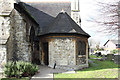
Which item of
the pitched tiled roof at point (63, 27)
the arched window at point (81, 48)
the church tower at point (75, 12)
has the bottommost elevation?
the arched window at point (81, 48)

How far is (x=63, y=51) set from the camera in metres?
12.2

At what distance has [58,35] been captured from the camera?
1238cm

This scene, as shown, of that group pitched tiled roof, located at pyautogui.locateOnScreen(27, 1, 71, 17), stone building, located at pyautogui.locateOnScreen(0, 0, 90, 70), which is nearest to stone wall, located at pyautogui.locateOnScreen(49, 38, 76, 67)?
stone building, located at pyautogui.locateOnScreen(0, 0, 90, 70)

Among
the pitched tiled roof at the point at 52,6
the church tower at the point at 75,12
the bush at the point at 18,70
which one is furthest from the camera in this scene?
the pitched tiled roof at the point at 52,6

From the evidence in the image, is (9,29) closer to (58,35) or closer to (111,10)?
(58,35)

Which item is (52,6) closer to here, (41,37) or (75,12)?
(75,12)

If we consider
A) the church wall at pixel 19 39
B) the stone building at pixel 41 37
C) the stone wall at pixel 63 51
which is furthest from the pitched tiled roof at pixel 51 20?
the church wall at pixel 19 39

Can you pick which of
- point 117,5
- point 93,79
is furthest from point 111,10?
point 93,79

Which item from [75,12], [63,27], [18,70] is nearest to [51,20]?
[75,12]

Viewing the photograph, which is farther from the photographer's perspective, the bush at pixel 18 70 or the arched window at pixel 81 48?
the arched window at pixel 81 48

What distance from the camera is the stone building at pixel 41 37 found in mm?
8977

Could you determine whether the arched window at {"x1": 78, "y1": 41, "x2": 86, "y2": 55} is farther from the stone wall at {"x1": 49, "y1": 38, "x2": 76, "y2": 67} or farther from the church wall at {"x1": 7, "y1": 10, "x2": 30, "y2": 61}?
the church wall at {"x1": 7, "y1": 10, "x2": 30, "y2": 61}

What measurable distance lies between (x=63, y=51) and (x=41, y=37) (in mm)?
3735

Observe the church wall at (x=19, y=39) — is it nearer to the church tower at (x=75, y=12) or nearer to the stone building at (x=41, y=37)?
the stone building at (x=41, y=37)
